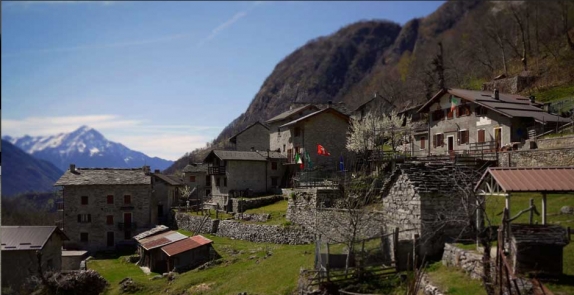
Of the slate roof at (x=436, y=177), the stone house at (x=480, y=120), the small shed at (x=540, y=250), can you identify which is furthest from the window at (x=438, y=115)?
the small shed at (x=540, y=250)

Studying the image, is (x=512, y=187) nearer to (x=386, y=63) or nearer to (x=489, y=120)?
(x=489, y=120)

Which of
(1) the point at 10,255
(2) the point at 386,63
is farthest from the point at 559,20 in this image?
(2) the point at 386,63

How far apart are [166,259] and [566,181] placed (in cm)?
2859

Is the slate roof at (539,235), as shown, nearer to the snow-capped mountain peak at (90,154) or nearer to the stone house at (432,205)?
the stone house at (432,205)

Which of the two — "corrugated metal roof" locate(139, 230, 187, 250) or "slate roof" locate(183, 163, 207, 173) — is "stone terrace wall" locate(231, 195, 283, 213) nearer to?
"corrugated metal roof" locate(139, 230, 187, 250)

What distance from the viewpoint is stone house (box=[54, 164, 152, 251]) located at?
2000 inches

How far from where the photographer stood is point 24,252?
113ft

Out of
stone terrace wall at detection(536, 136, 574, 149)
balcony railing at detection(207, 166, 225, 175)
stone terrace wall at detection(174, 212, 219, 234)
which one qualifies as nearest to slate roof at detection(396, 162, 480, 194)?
stone terrace wall at detection(536, 136, 574, 149)

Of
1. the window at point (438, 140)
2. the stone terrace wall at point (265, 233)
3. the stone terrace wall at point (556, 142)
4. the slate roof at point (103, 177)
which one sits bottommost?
the stone terrace wall at point (265, 233)

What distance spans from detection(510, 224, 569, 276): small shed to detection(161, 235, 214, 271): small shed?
76.3 feet

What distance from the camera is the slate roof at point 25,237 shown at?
113ft

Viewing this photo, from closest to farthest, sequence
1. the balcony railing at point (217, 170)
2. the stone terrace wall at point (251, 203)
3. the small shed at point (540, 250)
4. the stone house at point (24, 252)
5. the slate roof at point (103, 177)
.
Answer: the small shed at point (540, 250) < the stone house at point (24, 252) < the stone terrace wall at point (251, 203) < the balcony railing at point (217, 170) < the slate roof at point (103, 177)

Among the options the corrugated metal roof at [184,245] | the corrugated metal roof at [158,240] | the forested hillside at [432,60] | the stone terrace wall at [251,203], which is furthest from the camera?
the forested hillside at [432,60]

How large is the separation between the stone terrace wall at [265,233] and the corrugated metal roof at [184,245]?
3617 millimetres
